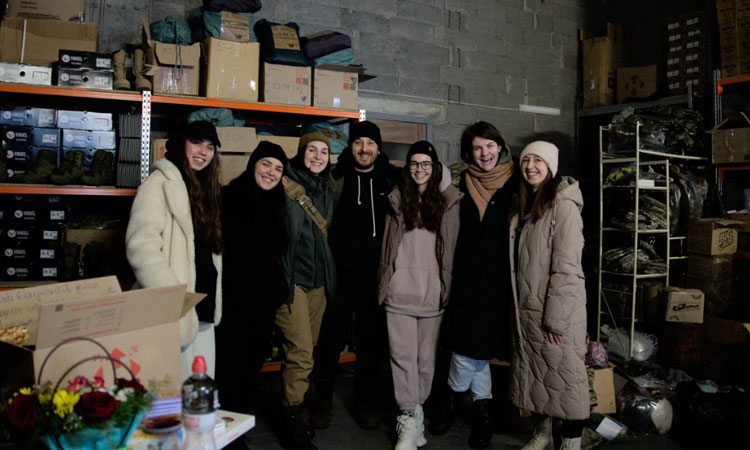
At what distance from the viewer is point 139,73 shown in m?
3.37

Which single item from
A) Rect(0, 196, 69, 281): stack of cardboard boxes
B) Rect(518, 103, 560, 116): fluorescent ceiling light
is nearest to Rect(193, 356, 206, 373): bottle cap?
Rect(0, 196, 69, 281): stack of cardboard boxes

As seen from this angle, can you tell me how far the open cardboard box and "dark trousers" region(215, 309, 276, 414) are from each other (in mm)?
1013

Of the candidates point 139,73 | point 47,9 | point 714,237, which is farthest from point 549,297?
point 47,9

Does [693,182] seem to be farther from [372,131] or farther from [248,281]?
[248,281]

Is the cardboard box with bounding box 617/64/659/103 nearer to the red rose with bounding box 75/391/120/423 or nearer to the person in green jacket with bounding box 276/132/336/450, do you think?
the person in green jacket with bounding box 276/132/336/450

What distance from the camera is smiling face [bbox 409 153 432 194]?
2703 millimetres

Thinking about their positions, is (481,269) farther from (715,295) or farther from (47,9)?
(47,9)

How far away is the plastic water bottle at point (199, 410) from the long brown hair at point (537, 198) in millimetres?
1577

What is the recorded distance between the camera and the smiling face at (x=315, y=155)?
2814 mm

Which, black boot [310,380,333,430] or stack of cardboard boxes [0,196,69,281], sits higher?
stack of cardboard boxes [0,196,69,281]

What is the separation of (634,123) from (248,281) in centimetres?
322

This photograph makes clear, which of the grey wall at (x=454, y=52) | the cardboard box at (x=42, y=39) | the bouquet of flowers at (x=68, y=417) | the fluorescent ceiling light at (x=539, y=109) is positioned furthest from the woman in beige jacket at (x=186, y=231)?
the fluorescent ceiling light at (x=539, y=109)

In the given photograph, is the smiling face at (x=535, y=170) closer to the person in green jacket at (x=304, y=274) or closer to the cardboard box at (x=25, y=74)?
the person in green jacket at (x=304, y=274)

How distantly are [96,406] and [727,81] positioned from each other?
15.8 ft
